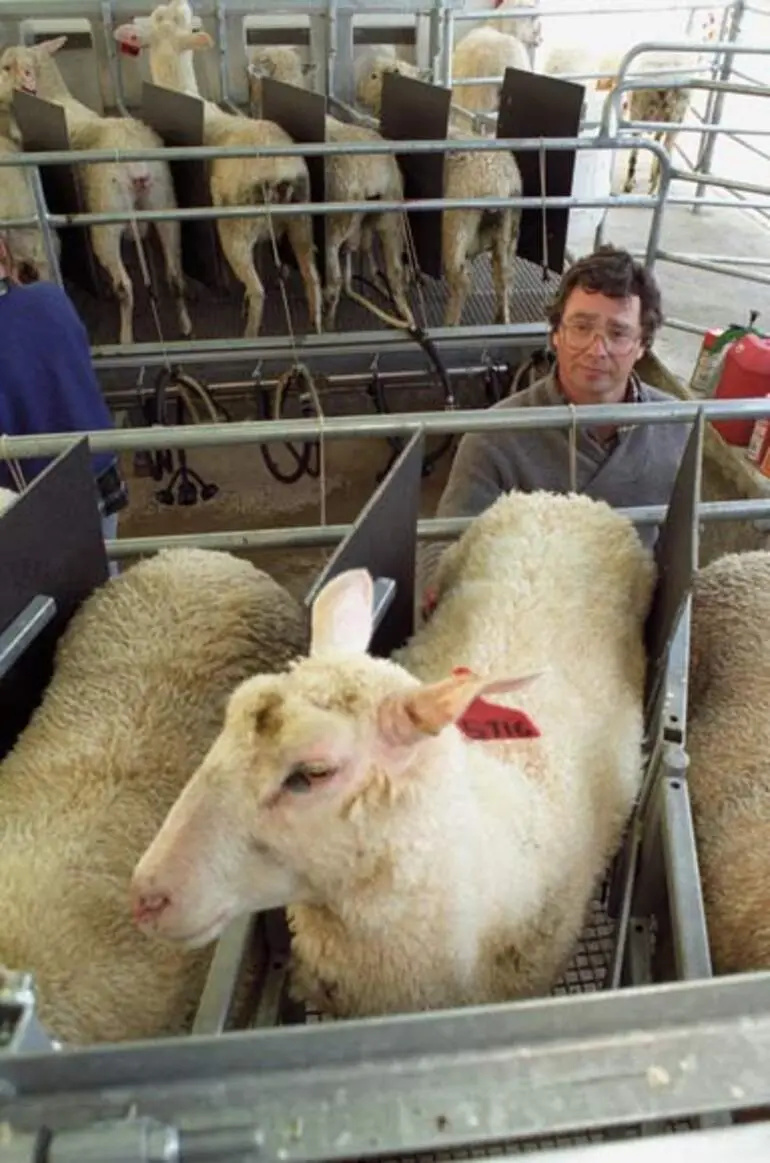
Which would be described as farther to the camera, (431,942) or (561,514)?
(561,514)

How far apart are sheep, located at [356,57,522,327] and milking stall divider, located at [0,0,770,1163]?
3129 millimetres

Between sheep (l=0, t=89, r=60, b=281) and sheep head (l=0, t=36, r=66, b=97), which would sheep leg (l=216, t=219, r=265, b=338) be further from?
sheep head (l=0, t=36, r=66, b=97)

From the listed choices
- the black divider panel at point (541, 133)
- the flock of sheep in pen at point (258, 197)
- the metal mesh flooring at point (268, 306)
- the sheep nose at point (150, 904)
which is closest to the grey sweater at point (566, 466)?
the sheep nose at point (150, 904)

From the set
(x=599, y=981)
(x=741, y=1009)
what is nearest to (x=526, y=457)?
(x=599, y=981)

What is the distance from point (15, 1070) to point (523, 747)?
105 cm

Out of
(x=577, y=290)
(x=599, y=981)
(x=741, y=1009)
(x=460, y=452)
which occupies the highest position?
(x=741, y=1009)

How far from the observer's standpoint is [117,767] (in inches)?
66.0

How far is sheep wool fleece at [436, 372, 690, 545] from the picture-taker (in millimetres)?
2498

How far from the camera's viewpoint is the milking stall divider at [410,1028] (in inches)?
25.7

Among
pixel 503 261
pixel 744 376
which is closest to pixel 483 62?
pixel 503 261

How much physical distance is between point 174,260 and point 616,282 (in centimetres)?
338

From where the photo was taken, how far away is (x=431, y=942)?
1.33 meters

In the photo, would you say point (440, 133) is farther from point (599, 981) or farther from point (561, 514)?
point (599, 981)

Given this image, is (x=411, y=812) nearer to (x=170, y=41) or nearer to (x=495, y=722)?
(x=495, y=722)
